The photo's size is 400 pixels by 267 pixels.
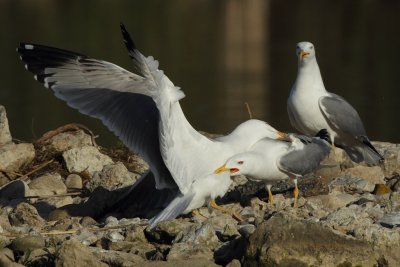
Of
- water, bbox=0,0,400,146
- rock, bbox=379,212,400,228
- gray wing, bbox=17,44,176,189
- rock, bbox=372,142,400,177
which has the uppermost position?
gray wing, bbox=17,44,176,189

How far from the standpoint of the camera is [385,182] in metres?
7.86

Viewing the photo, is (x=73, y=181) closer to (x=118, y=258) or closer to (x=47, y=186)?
(x=47, y=186)

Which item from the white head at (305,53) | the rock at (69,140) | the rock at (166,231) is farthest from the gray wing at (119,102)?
the white head at (305,53)

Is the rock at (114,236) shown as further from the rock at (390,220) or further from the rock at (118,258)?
the rock at (390,220)

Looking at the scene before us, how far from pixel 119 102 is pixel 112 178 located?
2.84ft

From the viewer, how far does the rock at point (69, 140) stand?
8.77 meters

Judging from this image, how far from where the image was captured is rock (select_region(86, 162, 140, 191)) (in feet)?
25.3

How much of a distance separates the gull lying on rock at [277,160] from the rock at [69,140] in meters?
2.06

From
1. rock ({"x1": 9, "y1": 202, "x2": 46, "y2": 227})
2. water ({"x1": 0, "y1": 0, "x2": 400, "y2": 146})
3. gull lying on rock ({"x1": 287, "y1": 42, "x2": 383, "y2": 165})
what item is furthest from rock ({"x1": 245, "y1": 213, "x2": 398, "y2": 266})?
water ({"x1": 0, "y1": 0, "x2": 400, "y2": 146})

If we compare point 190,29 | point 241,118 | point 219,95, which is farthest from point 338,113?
point 190,29

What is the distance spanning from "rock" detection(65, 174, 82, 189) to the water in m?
2.75

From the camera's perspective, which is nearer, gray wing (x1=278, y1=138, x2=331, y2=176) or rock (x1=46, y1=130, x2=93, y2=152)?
gray wing (x1=278, y1=138, x2=331, y2=176)

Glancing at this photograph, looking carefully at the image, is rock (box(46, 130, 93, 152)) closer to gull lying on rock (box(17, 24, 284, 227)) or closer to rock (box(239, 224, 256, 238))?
gull lying on rock (box(17, 24, 284, 227))

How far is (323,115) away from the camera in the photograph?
28.5ft
